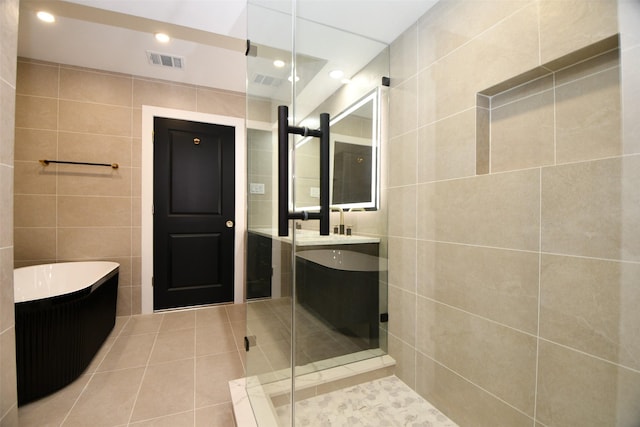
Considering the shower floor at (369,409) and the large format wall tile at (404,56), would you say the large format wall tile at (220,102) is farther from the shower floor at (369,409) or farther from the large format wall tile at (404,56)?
the shower floor at (369,409)

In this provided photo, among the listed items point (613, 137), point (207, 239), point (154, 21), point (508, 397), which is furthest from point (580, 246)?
point (207, 239)

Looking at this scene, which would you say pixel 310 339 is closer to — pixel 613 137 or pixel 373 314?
pixel 373 314

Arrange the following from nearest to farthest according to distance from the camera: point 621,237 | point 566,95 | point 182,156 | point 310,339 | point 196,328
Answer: point 621,237
point 566,95
point 310,339
point 196,328
point 182,156

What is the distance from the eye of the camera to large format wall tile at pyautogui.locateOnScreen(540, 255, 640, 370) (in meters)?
0.62

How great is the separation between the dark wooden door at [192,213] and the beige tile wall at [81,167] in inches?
8.0

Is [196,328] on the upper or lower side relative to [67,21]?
lower

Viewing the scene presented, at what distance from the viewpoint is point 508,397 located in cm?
92

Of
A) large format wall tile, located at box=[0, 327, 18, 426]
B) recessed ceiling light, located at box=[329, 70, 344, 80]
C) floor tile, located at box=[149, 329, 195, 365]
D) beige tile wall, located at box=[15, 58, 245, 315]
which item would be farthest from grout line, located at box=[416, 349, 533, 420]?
beige tile wall, located at box=[15, 58, 245, 315]

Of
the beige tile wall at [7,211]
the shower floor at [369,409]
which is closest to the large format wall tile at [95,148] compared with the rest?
the beige tile wall at [7,211]

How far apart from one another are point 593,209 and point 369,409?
1207 mm

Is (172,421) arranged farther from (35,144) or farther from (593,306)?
(35,144)

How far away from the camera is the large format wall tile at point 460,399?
0.94m

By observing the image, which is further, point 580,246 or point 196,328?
point 196,328

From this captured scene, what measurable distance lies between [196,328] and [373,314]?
171cm
